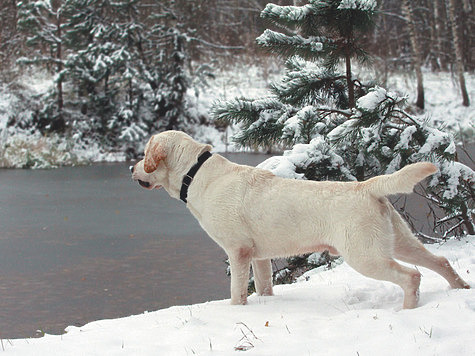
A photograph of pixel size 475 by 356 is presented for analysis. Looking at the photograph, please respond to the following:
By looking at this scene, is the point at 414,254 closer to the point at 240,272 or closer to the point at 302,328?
the point at 302,328

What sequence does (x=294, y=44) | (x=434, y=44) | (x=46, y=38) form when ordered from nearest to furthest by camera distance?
(x=294, y=44), (x=46, y=38), (x=434, y=44)

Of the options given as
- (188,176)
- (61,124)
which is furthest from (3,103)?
(188,176)

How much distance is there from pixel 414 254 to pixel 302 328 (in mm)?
1159

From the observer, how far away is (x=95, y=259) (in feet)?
29.5

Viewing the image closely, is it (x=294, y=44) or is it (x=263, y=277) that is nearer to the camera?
(x=263, y=277)

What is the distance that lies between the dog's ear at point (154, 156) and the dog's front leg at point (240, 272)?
97 cm

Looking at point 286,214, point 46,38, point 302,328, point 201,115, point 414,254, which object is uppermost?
point 46,38

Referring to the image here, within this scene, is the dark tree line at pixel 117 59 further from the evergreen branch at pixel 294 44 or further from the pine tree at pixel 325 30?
the evergreen branch at pixel 294 44

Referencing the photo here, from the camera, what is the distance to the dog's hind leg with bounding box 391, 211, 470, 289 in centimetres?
409

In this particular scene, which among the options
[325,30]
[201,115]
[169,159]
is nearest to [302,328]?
[169,159]

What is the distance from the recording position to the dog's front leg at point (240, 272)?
4363mm

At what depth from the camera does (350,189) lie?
402cm

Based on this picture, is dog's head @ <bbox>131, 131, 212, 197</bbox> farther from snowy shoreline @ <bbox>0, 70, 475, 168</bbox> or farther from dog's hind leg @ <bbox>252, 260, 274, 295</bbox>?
snowy shoreline @ <bbox>0, 70, 475, 168</bbox>

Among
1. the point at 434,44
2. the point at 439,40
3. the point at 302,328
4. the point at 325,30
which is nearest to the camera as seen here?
the point at 302,328
